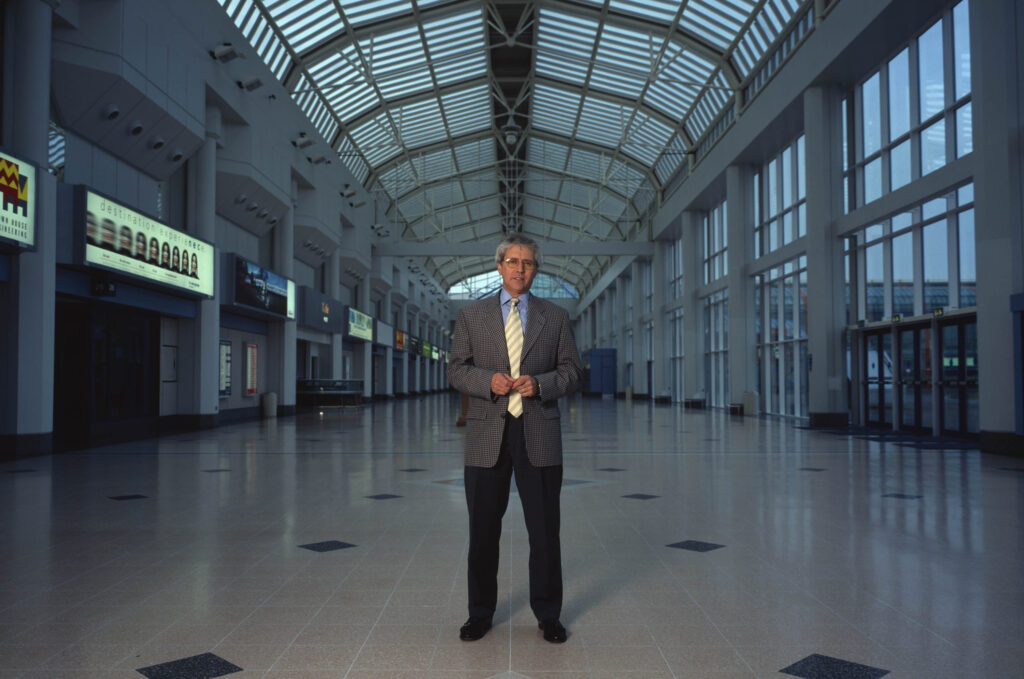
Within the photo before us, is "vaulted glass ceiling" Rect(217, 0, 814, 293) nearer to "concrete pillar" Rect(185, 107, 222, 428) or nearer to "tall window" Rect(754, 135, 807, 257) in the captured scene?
"tall window" Rect(754, 135, 807, 257)

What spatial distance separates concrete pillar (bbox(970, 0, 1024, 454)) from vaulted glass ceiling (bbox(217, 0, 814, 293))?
310 inches

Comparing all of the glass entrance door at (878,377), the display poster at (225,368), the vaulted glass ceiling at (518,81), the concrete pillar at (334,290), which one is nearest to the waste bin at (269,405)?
the display poster at (225,368)

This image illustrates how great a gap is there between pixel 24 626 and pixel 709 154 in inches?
1010

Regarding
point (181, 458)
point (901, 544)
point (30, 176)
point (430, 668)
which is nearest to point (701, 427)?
point (181, 458)

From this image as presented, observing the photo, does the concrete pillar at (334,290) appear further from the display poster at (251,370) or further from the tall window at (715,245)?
the tall window at (715,245)

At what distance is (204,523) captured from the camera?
5.69m

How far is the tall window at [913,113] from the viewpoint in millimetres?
13516

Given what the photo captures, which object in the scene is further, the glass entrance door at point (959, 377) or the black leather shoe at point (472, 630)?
the glass entrance door at point (959, 377)

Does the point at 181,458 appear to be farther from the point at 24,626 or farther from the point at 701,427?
the point at 701,427

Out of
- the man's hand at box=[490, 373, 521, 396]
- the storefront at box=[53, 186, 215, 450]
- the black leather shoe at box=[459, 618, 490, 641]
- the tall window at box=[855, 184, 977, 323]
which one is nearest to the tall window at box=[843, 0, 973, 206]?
the tall window at box=[855, 184, 977, 323]

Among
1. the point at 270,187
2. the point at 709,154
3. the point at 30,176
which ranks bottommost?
the point at 30,176

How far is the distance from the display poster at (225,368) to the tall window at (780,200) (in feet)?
49.8

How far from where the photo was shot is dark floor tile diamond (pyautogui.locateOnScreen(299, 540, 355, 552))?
4.81 meters

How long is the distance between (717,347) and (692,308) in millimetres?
1886
